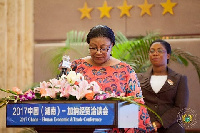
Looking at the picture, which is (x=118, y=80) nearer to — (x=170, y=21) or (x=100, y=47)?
(x=100, y=47)

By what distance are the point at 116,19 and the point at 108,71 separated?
354 cm

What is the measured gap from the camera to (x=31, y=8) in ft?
22.2

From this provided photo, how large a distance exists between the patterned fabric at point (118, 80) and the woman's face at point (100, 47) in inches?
3.9

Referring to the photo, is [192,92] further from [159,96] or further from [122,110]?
[122,110]

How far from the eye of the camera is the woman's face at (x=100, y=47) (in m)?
2.98

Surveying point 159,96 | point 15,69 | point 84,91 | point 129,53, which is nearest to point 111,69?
point 84,91

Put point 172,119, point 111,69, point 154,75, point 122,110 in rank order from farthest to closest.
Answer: point 154,75 → point 172,119 → point 111,69 → point 122,110

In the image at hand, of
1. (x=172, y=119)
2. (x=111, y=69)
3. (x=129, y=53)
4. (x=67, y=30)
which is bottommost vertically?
(x=172, y=119)

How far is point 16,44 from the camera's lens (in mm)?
6598

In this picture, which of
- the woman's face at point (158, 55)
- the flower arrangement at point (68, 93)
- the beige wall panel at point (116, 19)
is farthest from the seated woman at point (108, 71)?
the beige wall panel at point (116, 19)

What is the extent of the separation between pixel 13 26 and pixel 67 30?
77 centimetres

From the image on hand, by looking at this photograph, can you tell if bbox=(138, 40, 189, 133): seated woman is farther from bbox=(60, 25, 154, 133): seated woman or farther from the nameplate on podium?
the nameplate on podium

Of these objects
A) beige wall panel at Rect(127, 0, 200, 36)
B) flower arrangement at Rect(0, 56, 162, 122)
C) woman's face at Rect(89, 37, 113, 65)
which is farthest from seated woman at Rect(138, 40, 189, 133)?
beige wall panel at Rect(127, 0, 200, 36)

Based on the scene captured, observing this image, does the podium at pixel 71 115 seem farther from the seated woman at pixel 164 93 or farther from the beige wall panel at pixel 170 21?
the beige wall panel at pixel 170 21
